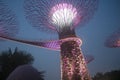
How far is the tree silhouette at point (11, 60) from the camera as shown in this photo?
77.6ft

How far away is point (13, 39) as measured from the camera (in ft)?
74.8

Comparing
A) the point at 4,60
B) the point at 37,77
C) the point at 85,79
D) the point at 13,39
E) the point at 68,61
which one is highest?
the point at 13,39

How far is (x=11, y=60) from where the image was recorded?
24.5m

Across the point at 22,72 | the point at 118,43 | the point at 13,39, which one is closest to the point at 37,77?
the point at 22,72

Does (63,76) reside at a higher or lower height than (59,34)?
lower

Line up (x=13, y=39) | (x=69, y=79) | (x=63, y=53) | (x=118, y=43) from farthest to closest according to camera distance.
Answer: (x=118, y=43) < (x=13, y=39) < (x=63, y=53) < (x=69, y=79)

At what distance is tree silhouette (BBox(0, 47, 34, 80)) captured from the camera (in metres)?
23.7

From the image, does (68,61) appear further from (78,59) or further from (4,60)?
(4,60)

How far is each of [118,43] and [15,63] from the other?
17.1 metres

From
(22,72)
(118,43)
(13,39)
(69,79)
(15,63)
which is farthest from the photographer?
(118,43)

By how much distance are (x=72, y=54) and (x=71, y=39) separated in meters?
1.60

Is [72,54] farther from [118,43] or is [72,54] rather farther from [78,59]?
[118,43]

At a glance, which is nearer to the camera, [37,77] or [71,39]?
[37,77]

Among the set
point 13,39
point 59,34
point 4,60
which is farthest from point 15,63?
point 59,34
